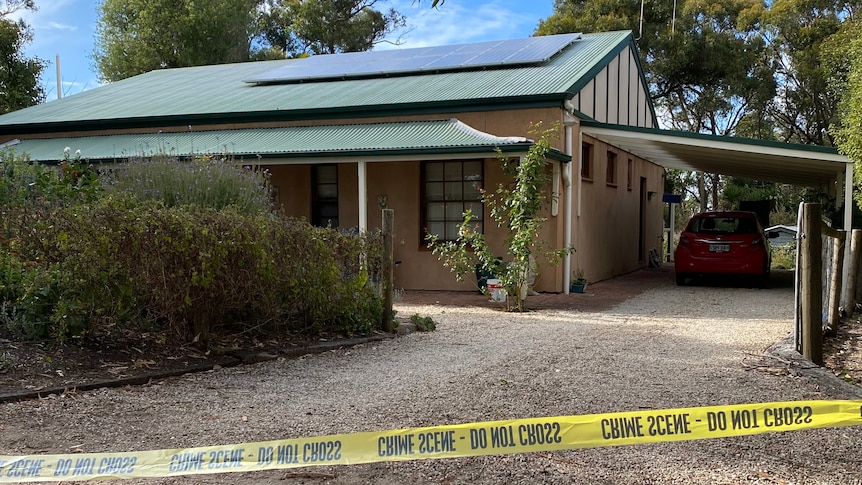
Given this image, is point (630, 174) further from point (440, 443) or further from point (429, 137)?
point (440, 443)

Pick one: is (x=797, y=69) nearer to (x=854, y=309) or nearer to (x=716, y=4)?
(x=716, y=4)

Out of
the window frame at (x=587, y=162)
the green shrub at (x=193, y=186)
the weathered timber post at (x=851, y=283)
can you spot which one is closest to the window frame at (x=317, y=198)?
the window frame at (x=587, y=162)

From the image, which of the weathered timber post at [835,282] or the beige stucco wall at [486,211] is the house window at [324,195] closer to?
the beige stucco wall at [486,211]

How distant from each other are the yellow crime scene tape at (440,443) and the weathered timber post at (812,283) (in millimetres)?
2644

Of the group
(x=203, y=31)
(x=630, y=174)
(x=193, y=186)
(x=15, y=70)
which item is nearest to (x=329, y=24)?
(x=203, y=31)

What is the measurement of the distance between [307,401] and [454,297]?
7173 millimetres

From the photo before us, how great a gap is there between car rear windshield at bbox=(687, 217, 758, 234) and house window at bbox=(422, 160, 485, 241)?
13.7 ft

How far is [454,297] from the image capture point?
470 inches

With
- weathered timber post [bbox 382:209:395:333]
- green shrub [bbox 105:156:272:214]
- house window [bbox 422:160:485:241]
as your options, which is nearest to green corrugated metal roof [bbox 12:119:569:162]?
house window [bbox 422:160:485:241]

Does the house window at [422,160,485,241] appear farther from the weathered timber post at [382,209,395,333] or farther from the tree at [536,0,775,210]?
the tree at [536,0,775,210]

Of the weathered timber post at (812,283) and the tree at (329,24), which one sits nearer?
the weathered timber post at (812,283)

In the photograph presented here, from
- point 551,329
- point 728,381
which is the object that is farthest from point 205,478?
point 551,329

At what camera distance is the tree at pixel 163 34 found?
33.1 m

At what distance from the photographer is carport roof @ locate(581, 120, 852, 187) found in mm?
11258
